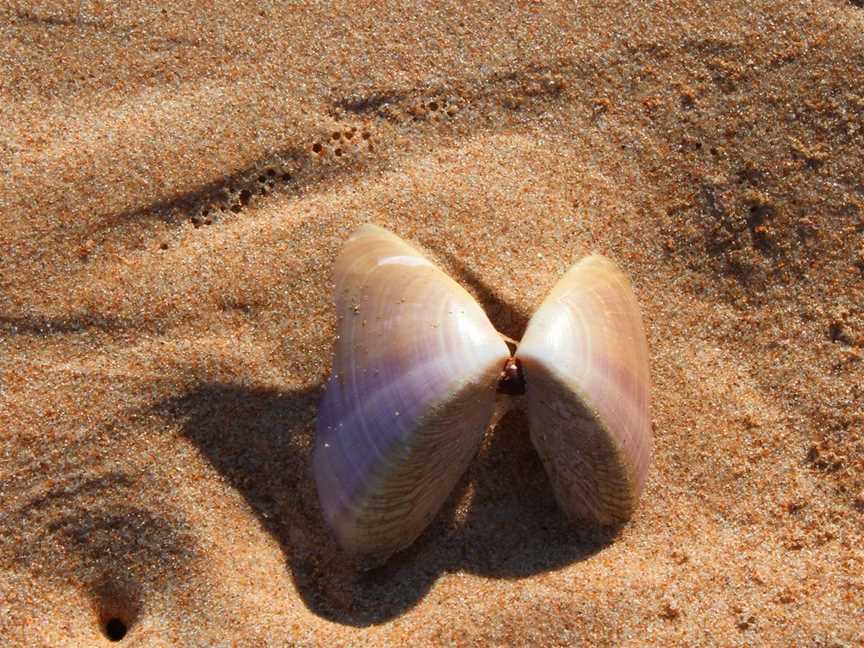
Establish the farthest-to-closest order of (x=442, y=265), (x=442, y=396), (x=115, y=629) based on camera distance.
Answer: (x=442, y=265) < (x=115, y=629) < (x=442, y=396)

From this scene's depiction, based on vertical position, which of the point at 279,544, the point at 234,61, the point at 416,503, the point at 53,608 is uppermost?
the point at 234,61


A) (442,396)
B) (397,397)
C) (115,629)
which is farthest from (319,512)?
(115,629)

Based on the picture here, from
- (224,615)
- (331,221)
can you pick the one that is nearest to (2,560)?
(224,615)

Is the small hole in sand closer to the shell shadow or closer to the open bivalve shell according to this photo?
the shell shadow

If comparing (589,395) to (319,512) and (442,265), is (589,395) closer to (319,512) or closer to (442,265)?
(442,265)

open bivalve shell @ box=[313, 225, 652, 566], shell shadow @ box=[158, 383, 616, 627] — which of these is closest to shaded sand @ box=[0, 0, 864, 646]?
shell shadow @ box=[158, 383, 616, 627]

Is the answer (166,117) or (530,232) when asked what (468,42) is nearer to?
(530,232)

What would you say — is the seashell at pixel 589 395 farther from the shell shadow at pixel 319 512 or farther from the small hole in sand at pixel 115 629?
the small hole in sand at pixel 115 629
